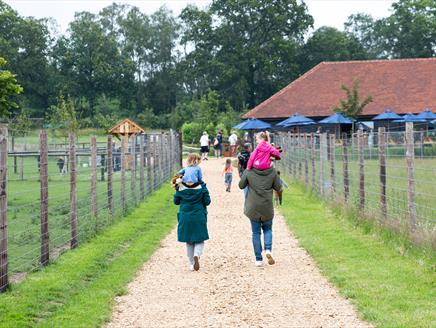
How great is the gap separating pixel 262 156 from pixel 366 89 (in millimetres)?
46597

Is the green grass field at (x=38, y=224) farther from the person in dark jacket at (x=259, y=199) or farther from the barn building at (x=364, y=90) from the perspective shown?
the barn building at (x=364, y=90)

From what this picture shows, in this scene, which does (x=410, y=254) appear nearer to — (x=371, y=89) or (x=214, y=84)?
(x=371, y=89)

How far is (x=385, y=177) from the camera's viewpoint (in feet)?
46.9

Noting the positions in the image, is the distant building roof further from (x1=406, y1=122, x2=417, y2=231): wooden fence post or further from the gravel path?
(x1=406, y1=122, x2=417, y2=231): wooden fence post

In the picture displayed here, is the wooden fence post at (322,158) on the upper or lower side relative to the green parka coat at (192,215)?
upper

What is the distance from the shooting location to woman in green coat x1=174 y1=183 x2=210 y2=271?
1223cm

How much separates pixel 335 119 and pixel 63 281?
36.8m

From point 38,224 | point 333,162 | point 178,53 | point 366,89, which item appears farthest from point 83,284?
point 178,53

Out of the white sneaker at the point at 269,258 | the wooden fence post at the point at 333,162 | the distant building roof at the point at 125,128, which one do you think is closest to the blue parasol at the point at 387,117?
the distant building roof at the point at 125,128

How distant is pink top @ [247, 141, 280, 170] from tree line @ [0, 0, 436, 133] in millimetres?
64361

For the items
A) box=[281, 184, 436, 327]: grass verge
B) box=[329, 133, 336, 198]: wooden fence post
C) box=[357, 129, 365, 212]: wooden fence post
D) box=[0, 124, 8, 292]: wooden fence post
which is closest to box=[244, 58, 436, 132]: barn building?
box=[329, 133, 336, 198]: wooden fence post

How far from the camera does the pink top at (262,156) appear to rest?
12320 mm

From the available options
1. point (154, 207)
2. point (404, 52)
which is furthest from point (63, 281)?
point (404, 52)

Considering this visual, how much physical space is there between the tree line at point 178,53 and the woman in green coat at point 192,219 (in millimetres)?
64313
